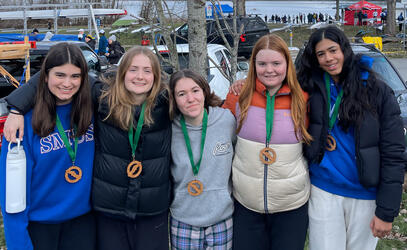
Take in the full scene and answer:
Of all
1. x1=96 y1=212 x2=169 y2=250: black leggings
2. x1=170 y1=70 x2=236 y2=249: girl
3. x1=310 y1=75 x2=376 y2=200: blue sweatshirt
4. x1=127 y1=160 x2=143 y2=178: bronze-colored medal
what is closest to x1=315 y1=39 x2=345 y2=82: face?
x1=310 y1=75 x2=376 y2=200: blue sweatshirt

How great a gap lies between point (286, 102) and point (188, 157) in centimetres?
77

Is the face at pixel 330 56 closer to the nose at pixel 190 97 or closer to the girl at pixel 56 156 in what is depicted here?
the nose at pixel 190 97

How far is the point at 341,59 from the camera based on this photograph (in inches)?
103

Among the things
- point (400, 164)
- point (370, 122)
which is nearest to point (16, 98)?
point (370, 122)

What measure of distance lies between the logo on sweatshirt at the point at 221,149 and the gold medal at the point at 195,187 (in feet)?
0.76

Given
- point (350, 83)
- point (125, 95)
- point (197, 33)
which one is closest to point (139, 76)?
point (125, 95)

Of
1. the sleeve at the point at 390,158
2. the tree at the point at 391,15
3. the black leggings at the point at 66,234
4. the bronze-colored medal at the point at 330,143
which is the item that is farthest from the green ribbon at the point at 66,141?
the tree at the point at 391,15

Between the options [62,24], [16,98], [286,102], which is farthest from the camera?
[62,24]

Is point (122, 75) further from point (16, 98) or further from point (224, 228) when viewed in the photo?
point (224, 228)

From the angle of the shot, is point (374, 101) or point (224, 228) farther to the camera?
point (224, 228)

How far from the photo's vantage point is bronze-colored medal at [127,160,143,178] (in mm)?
2555

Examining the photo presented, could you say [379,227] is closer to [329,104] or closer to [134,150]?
[329,104]

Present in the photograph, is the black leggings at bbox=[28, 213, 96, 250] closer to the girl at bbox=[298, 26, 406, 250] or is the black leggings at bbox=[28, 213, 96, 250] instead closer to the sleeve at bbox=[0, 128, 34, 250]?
the sleeve at bbox=[0, 128, 34, 250]

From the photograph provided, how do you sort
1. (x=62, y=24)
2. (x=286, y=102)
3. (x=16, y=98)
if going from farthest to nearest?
(x=62, y=24) < (x=286, y=102) < (x=16, y=98)
